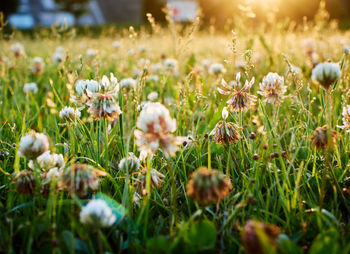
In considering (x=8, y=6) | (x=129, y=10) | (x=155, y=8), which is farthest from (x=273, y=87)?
(x=129, y=10)

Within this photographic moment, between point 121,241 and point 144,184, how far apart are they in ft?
0.48

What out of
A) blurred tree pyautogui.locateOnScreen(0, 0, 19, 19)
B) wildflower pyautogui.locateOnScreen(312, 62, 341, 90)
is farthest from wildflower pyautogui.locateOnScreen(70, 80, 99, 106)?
blurred tree pyautogui.locateOnScreen(0, 0, 19, 19)

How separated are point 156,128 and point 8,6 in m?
19.2

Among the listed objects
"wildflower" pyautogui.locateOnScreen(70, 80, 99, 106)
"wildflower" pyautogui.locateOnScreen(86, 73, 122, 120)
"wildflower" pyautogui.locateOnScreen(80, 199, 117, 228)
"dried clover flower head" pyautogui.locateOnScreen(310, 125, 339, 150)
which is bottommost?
"wildflower" pyautogui.locateOnScreen(80, 199, 117, 228)

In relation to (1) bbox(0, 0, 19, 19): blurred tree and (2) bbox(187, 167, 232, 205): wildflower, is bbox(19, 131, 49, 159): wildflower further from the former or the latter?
(1) bbox(0, 0, 19, 19): blurred tree

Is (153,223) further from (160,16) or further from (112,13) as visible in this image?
(112,13)

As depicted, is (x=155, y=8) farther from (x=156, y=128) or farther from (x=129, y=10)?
(x=156, y=128)

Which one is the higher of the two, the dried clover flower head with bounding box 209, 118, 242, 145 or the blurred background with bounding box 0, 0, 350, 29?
the blurred background with bounding box 0, 0, 350, 29

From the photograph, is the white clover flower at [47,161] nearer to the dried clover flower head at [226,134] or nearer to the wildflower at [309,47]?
the dried clover flower head at [226,134]

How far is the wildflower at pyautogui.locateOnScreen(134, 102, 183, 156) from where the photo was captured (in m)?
0.63

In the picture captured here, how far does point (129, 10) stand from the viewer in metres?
28.1

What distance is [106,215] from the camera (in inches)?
23.9

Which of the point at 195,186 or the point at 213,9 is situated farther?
the point at 213,9

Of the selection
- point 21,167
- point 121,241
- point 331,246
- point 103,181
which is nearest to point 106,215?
point 121,241
